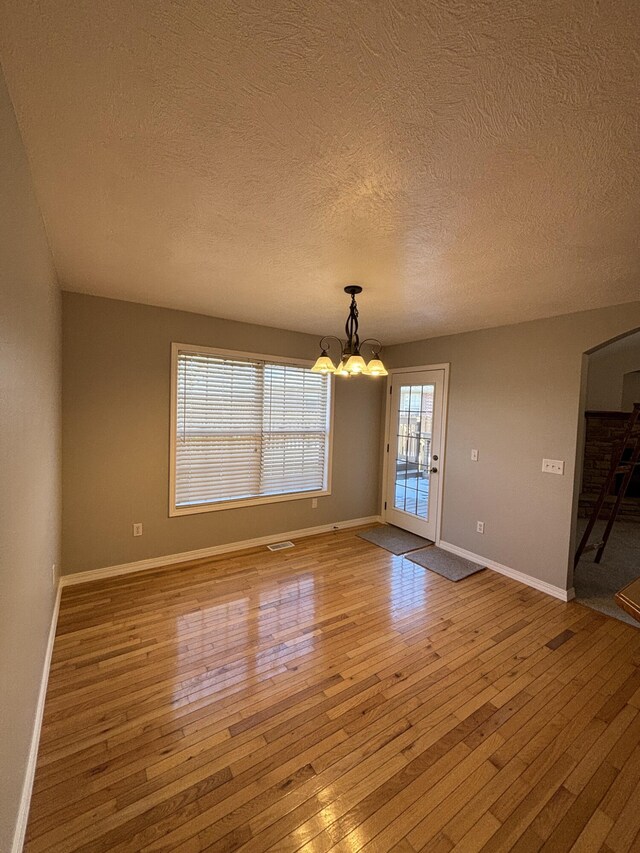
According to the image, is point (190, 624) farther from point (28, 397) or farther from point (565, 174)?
point (565, 174)

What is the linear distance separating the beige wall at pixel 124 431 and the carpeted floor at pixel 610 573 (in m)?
3.33

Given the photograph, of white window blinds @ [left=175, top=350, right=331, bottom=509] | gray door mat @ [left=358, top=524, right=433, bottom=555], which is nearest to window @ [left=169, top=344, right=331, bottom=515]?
white window blinds @ [left=175, top=350, right=331, bottom=509]

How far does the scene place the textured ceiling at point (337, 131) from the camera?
852 mm

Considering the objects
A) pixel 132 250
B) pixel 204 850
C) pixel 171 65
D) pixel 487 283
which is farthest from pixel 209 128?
pixel 204 850

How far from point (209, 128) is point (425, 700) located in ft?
9.26

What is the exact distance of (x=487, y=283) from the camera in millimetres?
2480

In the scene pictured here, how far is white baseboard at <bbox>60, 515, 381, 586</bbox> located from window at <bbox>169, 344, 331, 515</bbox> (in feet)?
1.44

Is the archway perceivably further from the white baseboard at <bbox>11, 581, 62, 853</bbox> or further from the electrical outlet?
the white baseboard at <bbox>11, 581, 62, 853</bbox>

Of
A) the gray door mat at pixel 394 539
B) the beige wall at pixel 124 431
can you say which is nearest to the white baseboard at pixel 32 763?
the beige wall at pixel 124 431

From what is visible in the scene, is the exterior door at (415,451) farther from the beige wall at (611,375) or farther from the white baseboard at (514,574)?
the beige wall at (611,375)

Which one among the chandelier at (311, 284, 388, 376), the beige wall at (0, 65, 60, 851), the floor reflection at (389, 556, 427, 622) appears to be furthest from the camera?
the floor reflection at (389, 556, 427, 622)

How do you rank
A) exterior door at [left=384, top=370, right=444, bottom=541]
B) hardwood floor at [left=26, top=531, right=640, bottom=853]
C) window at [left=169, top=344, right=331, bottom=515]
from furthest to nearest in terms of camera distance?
exterior door at [left=384, top=370, right=444, bottom=541] → window at [left=169, top=344, right=331, bottom=515] → hardwood floor at [left=26, top=531, right=640, bottom=853]

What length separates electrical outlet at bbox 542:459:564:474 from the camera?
3105 millimetres

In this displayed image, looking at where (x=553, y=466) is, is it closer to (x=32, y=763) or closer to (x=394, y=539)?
(x=394, y=539)
